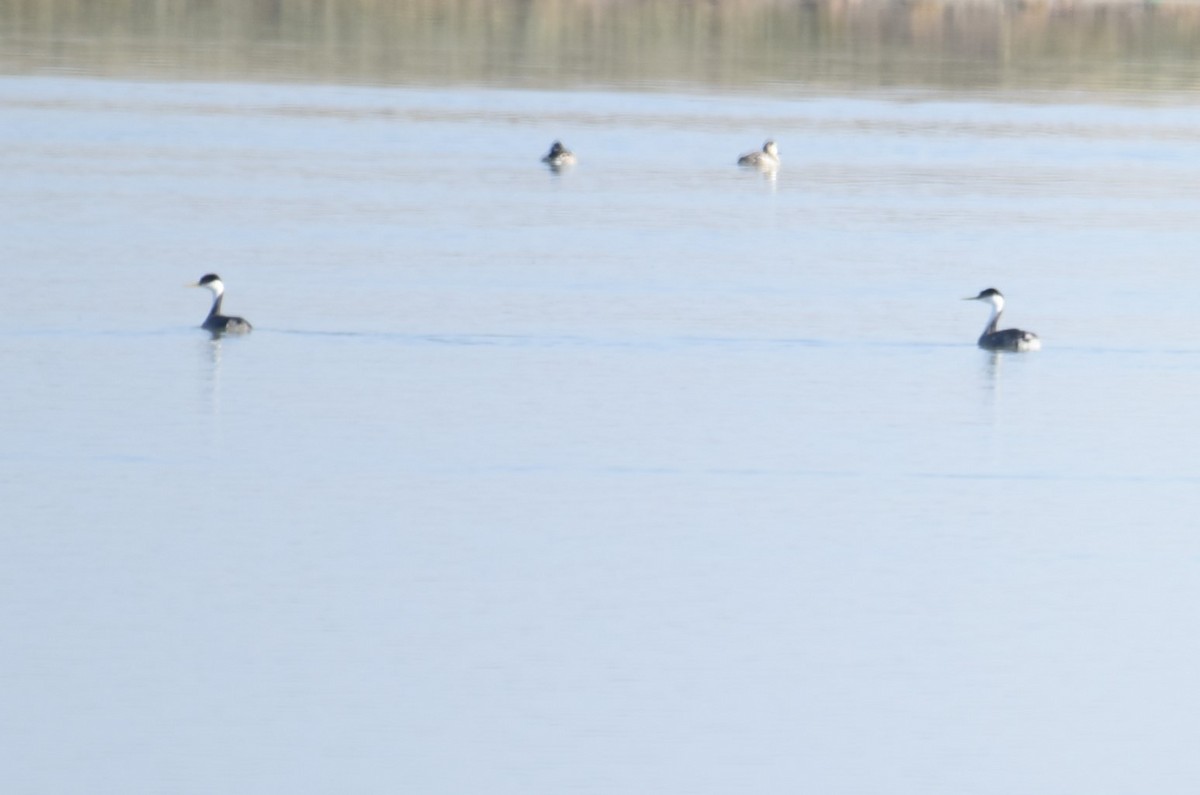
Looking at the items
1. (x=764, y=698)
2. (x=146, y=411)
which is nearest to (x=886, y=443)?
(x=146, y=411)

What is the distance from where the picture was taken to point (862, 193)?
39.5 meters

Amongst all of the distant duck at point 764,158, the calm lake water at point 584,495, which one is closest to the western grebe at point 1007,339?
the calm lake water at point 584,495

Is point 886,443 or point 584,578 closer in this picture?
point 584,578

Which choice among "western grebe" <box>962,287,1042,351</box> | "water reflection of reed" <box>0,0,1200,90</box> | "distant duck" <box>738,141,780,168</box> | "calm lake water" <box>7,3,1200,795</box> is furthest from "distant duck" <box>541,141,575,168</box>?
"water reflection of reed" <box>0,0,1200,90</box>

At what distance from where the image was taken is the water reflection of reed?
5903cm

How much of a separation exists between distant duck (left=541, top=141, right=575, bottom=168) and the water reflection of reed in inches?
601

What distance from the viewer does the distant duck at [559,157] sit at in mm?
39906

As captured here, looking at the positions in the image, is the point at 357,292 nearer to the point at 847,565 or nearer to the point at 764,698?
the point at 847,565

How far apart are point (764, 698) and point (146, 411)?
835 cm

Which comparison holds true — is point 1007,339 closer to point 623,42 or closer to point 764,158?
point 764,158

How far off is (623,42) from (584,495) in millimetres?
51288

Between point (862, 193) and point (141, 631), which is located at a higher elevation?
point (862, 193)

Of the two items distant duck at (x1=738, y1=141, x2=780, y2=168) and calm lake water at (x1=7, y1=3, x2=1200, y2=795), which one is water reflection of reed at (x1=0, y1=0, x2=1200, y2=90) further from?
calm lake water at (x1=7, y1=3, x2=1200, y2=795)

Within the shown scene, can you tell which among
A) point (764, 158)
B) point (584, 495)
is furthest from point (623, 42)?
point (584, 495)
